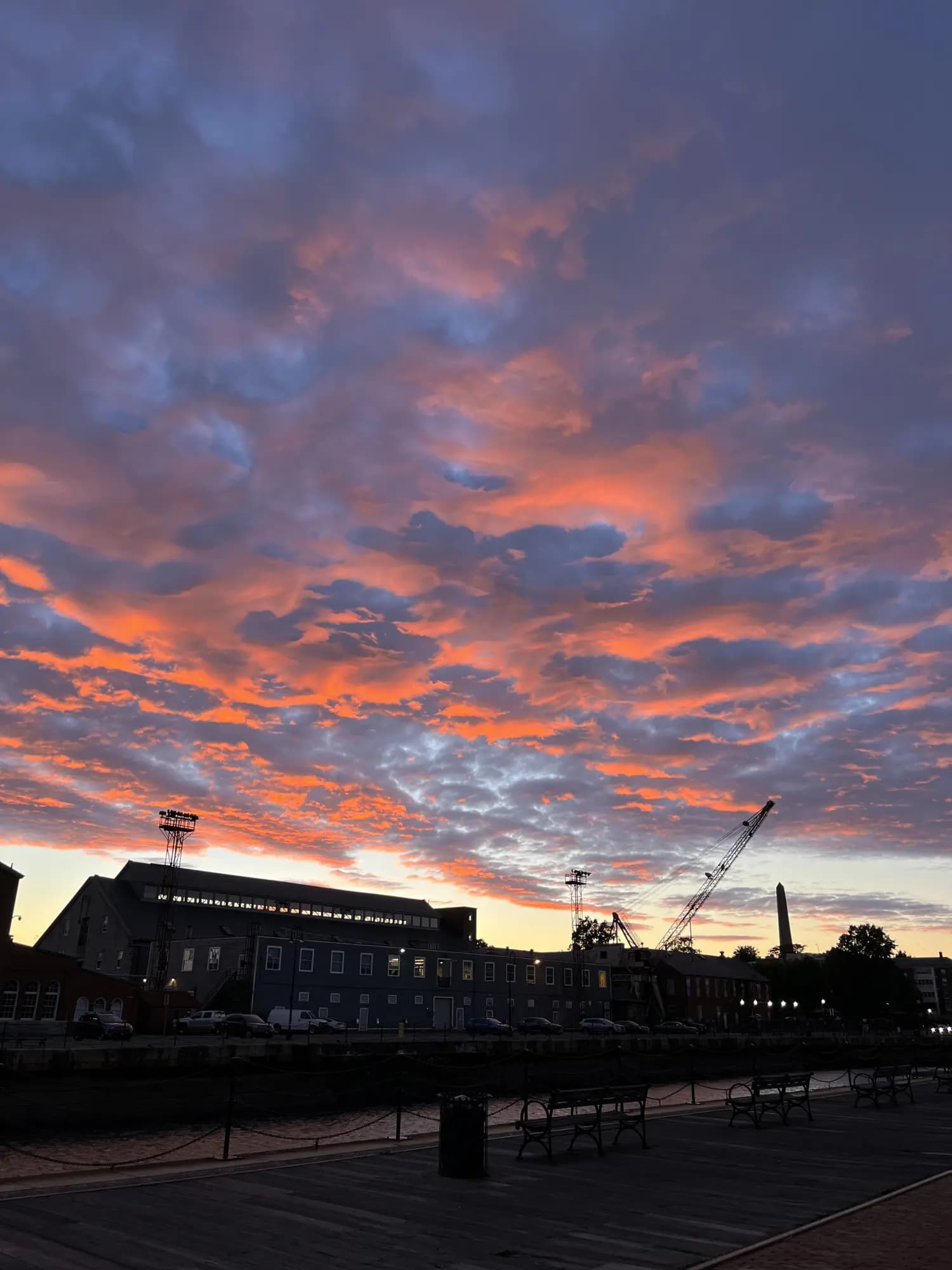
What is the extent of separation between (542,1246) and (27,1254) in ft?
18.6

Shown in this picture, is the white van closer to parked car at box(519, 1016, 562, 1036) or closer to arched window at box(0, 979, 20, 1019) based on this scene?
arched window at box(0, 979, 20, 1019)

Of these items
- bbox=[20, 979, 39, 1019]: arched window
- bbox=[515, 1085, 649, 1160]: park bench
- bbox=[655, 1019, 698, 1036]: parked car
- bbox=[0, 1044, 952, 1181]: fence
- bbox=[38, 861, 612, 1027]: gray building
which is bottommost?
bbox=[0, 1044, 952, 1181]: fence

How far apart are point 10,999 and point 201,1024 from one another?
1573 centimetres

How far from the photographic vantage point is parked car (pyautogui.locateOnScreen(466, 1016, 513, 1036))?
76.6m

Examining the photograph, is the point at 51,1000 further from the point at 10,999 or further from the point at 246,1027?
the point at 246,1027

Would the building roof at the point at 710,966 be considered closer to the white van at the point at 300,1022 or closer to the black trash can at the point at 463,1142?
the white van at the point at 300,1022

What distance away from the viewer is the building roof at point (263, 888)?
10488 cm

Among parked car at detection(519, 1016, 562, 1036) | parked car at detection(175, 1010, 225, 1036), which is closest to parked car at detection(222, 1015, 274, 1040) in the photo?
parked car at detection(175, 1010, 225, 1036)

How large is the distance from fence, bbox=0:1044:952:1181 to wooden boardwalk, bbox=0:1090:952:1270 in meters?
3.60

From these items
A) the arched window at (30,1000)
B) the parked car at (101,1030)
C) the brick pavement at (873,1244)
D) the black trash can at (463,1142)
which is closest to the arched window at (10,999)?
the arched window at (30,1000)

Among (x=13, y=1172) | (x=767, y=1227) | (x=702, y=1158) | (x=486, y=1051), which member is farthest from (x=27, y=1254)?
(x=486, y=1051)

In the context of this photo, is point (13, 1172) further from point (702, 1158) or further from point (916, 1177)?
point (916, 1177)

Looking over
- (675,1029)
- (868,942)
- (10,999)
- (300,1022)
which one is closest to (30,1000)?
(10,999)

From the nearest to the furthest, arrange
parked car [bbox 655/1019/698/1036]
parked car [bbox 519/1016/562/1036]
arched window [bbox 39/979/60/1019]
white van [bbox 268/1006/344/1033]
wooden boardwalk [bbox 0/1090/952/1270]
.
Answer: wooden boardwalk [bbox 0/1090/952/1270] → white van [bbox 268/1006/344/1033] → arched window [bbox 39/979/60/1019] → parked car [bbox 519/1016/562/1036] → parked car [bbox 655/1019/698/1036]
